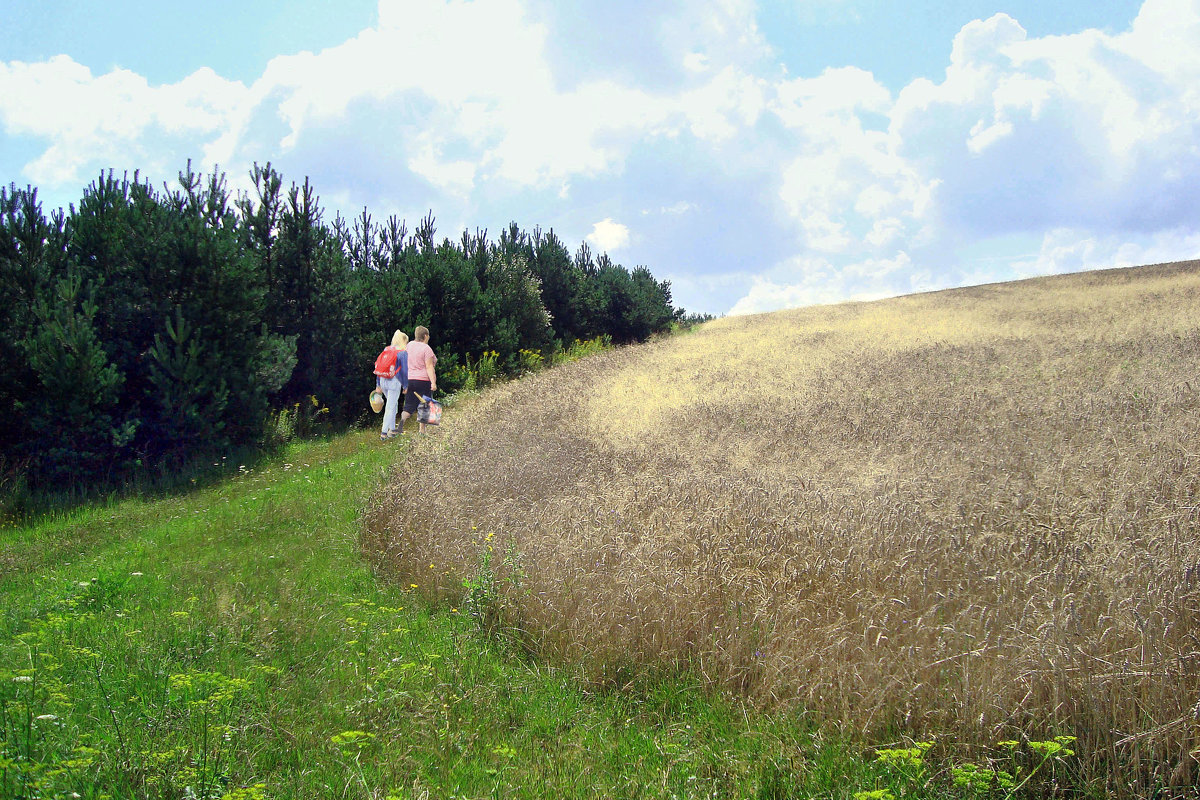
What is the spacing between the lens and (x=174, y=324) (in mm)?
12688

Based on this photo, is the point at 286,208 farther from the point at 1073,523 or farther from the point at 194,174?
the point at 1073,523

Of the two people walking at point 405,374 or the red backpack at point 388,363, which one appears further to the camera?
the red backpack at point 388,363

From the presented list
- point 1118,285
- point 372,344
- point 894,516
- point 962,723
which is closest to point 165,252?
point 372,344

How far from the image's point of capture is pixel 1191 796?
3.26 m

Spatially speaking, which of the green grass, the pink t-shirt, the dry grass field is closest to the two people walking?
the pink t-shirt

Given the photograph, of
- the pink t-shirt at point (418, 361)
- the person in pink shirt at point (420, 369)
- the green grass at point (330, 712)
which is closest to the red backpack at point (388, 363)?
the person in pink shirt at point (420, 369)

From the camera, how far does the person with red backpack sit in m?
13.5

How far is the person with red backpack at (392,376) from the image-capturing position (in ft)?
44.4

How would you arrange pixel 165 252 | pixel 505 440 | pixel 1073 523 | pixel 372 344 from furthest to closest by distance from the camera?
pixel 372 344, pixel 165 252, pixel 505 440, pixel 1073 523

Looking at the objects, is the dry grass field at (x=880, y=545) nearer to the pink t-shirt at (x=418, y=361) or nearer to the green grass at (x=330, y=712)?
the green grass at (x=330, y=712)

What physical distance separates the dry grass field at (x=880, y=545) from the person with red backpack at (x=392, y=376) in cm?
289

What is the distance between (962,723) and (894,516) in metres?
2.25

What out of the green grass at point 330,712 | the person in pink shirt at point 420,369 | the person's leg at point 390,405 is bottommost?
the green grass at point 330,712

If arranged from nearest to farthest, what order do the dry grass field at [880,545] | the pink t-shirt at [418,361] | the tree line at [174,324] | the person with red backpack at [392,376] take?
the dry grass field at [880,545], the tree line at [174,324], the pink t-shirt at [418,361], the person with red backpack at [392,376]
